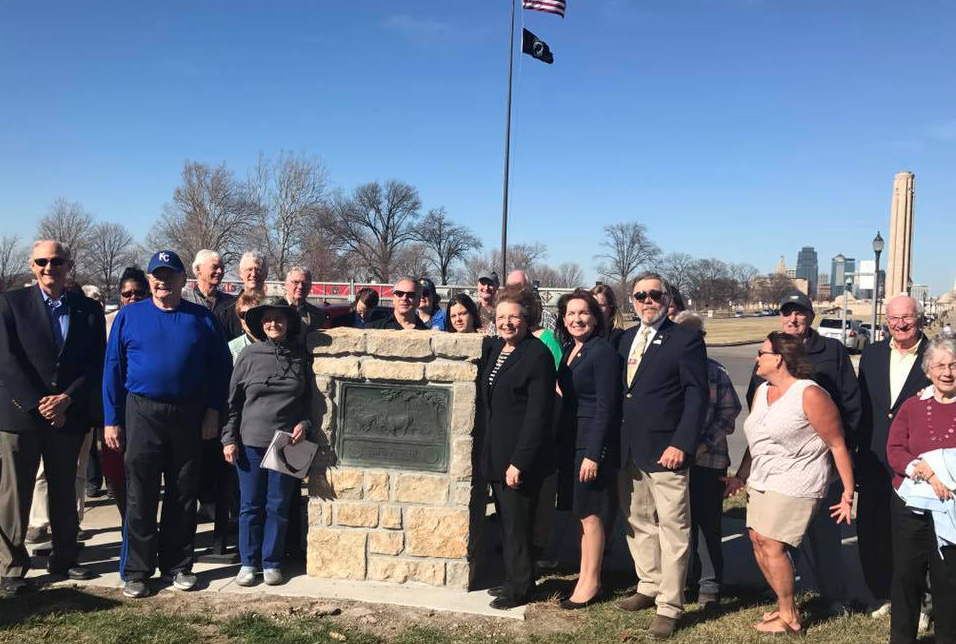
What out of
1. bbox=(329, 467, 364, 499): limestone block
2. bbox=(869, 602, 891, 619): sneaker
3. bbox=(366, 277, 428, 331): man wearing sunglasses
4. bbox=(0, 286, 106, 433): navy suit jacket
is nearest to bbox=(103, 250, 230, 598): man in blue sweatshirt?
bbox=(0, 286, 106, 433): navy suit jacket

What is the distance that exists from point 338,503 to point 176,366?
1312 millimetres

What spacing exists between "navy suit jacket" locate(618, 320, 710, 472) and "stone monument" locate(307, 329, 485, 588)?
3.24 ft

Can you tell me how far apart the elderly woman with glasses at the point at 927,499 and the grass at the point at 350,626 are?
44cm

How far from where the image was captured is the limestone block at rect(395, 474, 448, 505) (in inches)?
167

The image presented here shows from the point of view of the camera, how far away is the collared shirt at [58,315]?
433cm

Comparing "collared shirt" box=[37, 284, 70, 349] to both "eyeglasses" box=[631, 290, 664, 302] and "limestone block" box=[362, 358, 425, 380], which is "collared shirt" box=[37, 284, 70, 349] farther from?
"eyeglasses" box=[631, 290, 664, 302]

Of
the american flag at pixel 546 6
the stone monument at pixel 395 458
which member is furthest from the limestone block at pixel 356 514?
the american flag at pixel 546 6

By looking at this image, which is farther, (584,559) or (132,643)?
(584,559)

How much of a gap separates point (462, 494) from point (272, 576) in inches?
51.3

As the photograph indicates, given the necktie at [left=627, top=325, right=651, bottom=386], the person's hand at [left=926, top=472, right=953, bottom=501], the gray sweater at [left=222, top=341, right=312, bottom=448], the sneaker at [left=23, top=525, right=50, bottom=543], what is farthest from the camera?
the sneaker at [left=23, top=525, right=50, bottom=543]

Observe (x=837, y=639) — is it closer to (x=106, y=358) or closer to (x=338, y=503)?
(x=338, y=503)

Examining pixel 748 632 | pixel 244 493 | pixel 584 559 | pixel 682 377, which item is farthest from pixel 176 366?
pixel 748 632

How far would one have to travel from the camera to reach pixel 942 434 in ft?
10.8

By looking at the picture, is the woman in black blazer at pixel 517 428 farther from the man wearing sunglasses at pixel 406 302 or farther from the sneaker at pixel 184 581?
the sneaker at pixel 184 581
